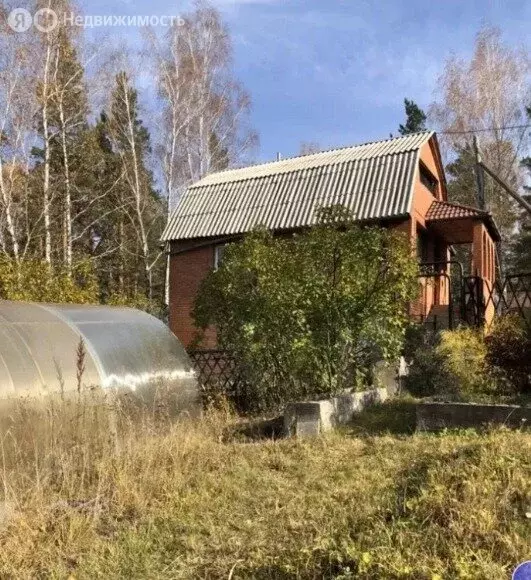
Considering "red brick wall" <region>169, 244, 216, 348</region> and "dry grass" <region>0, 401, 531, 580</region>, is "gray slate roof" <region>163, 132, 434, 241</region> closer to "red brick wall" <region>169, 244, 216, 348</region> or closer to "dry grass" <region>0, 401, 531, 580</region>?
"red brick wall" <region>169, 244, 216, 348</region>

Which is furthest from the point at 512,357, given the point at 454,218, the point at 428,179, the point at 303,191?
the point at 428,179

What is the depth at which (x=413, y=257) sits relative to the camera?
9320 millimetres

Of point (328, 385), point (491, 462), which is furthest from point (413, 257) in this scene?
point (491, 462)

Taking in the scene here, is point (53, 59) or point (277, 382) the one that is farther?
point (53, 59)

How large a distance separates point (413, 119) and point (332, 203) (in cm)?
2799

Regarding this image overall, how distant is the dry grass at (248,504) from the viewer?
348 centimetres

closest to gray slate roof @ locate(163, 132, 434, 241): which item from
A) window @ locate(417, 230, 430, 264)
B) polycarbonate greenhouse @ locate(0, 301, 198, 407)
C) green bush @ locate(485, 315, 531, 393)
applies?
window @ locate(417, 230, 430, 264)

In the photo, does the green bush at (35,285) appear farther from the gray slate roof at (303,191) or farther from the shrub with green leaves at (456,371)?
the shrub with green leaves at (456,371)

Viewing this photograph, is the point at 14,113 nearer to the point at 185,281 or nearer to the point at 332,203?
the point at 185,281

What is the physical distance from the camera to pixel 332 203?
1521 centimetres

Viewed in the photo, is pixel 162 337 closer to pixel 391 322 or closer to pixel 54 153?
pixel 391 322

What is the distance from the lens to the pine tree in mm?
40250

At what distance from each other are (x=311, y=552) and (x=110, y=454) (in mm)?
2595

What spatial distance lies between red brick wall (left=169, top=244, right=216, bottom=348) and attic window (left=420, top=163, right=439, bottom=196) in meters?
6.80
